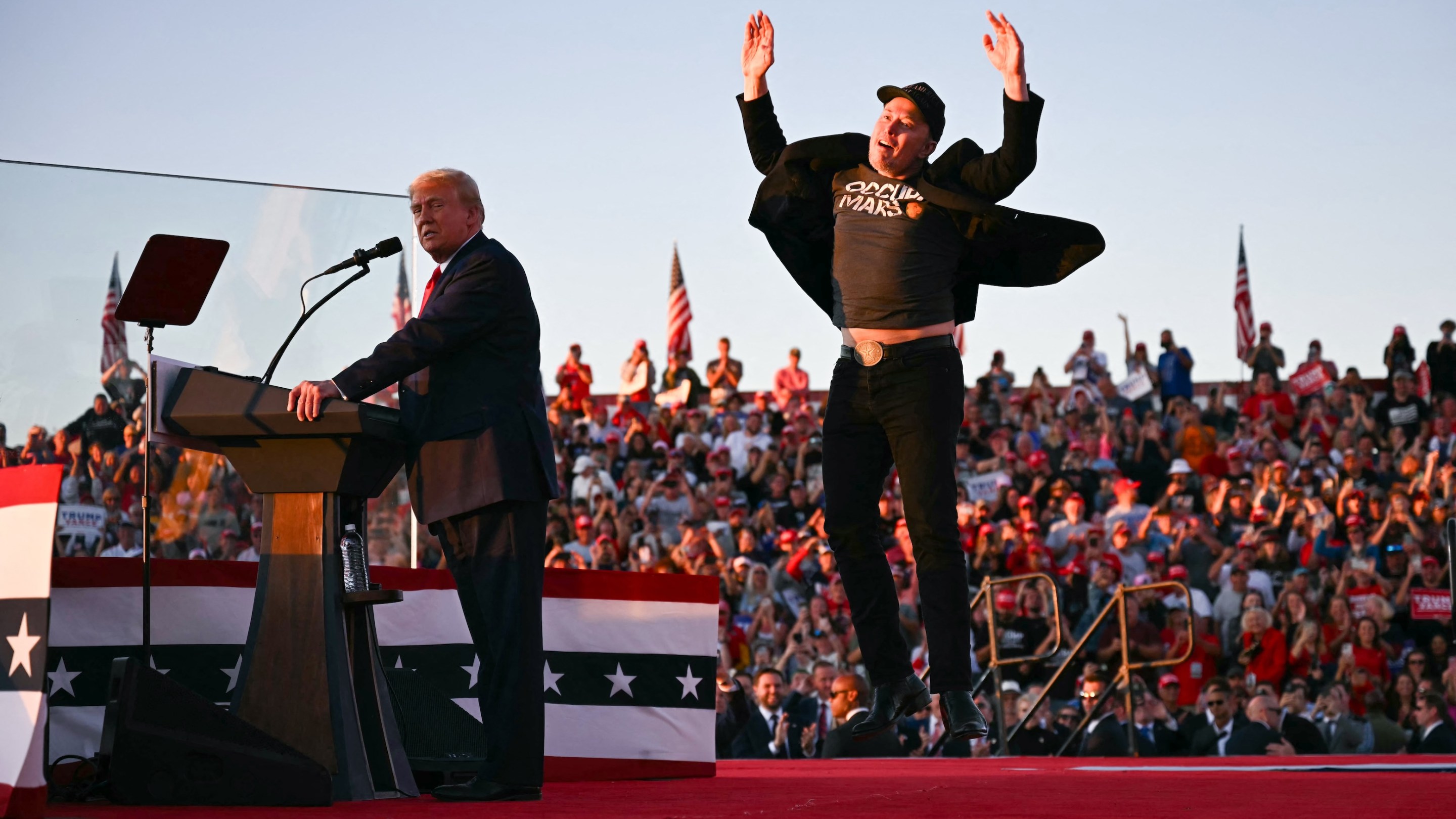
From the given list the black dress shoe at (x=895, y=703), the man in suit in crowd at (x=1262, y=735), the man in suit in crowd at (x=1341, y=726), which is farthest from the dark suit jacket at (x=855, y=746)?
the black dress shoe at (x=895, y=703)

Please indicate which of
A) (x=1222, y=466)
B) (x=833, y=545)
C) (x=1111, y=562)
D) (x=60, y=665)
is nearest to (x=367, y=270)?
(x=833, y=545)

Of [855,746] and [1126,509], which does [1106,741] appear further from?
[1126,509]

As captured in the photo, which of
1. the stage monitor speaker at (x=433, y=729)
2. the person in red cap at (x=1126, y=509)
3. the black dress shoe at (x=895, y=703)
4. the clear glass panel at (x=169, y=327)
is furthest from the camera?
the person in red cap at (x=1126, y=509)

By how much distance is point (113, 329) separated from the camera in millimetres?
6031

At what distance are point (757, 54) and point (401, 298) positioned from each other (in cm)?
251

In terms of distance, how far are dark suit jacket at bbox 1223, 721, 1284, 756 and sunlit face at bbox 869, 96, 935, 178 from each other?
6339mm

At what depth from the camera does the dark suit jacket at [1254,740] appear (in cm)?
980

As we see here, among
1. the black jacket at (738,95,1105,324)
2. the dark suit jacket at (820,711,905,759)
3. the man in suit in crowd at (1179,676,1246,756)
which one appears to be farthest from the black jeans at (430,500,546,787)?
the man in suit in crowd at (1179,676,1246,756)

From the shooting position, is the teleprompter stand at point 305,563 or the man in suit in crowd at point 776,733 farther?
the man in suit in crowd at point 776,733

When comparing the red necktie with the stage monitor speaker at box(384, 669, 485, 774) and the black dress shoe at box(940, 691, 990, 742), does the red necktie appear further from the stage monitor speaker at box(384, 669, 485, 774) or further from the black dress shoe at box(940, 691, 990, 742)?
the black dress shoe at box(940, 691, 990, 742)

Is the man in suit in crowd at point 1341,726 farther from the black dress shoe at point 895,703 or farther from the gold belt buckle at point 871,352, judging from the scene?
the gold belt buckle at point 871,352

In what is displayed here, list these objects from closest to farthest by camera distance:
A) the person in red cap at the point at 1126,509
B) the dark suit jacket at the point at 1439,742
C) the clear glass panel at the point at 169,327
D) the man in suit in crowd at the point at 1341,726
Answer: the clear glass panel at the point at 169,327 → the dark suit jacket at the point at 1439,742 → the man in suit in crowd at the point at 1341,726 → the person in red cap at the point at 1126,509

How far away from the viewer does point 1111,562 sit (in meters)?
11.8

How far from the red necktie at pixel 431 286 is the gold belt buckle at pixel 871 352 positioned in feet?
4.04
